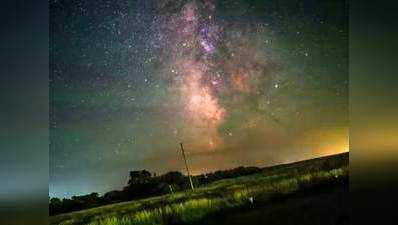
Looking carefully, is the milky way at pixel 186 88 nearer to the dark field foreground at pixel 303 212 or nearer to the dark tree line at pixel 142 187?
the dark tree line at pixel 142 187

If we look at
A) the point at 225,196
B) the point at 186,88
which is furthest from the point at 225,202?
the point at 186,88

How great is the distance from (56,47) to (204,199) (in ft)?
3.62

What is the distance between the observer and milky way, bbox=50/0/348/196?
12.1 feet

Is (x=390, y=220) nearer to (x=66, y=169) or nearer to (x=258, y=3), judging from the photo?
(x=258, y=3)

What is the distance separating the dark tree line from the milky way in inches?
1.8

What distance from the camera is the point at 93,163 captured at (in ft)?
12.1

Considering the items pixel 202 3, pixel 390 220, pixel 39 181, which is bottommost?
pixel 390 220

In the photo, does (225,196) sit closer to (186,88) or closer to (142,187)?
(142,187)

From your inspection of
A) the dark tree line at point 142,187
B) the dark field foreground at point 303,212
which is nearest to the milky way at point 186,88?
the dark tree line at point 142,187

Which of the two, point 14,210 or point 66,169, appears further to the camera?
point 14,210

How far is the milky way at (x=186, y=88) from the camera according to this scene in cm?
370

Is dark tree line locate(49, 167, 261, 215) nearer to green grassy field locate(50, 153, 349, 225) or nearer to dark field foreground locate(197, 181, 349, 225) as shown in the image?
green grassy field locate(50, 153, 349, 225)

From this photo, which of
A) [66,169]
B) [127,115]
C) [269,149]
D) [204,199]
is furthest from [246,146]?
[66,169]

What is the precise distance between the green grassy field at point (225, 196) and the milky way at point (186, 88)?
2.9 inches
